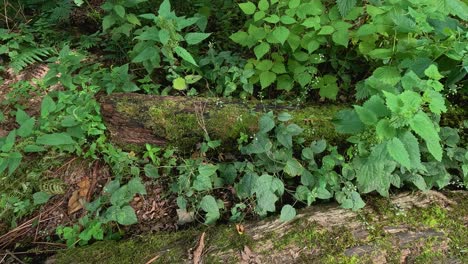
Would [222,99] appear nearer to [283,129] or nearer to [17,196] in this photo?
[283,129]

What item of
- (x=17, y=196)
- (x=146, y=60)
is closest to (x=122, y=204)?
(x=17, y=196)

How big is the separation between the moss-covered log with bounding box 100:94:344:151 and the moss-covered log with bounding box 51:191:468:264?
79cm

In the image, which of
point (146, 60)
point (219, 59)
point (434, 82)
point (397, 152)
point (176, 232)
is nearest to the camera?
point (397, 152)

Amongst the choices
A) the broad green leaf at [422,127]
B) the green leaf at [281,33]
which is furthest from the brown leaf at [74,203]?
the broad green leaf at [422,127]

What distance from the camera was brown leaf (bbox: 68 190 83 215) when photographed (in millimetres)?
3250

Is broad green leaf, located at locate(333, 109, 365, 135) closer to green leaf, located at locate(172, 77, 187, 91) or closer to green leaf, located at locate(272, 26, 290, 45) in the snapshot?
green leaf, located at locate(272, 26, 290, 45)

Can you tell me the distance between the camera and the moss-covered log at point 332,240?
99.8 inches

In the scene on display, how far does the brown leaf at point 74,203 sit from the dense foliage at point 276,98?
0.19m

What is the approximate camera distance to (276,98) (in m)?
3.77

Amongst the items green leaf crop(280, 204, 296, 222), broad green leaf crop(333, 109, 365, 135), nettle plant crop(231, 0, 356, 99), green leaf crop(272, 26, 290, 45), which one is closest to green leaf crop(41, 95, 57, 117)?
nettle plant crop(231, 0, 356, 99)

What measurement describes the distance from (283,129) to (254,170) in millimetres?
421

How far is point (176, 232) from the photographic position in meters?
2.89

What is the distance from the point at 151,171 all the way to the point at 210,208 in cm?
66

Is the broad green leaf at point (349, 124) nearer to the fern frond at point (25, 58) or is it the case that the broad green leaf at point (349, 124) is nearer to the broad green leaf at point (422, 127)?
the broad green leaf at point (422, 127)
